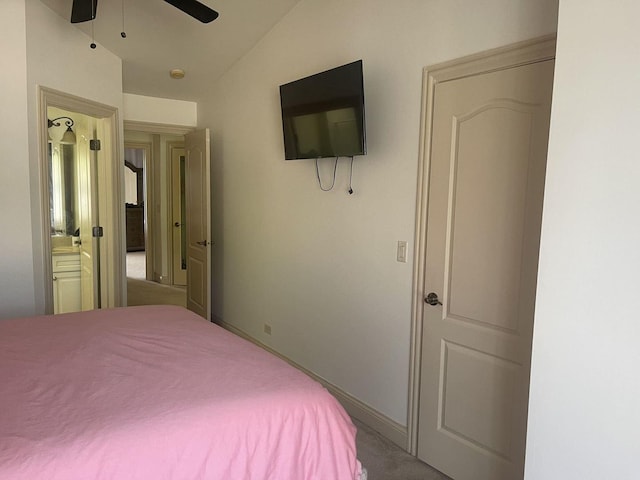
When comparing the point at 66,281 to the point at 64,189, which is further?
the point at 64,189

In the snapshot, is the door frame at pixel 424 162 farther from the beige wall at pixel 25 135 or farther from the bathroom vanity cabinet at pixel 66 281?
the bathroom vanity cabinet at pixel 66 281

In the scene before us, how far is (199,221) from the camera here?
4.70 meters

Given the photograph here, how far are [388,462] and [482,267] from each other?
1.16 m

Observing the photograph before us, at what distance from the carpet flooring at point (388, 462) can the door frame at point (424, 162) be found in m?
0.08

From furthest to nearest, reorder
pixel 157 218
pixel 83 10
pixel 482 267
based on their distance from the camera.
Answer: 1. pixel 157 218
2. pixel 83 10
3. pixel 482 267

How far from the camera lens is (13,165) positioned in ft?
9.72

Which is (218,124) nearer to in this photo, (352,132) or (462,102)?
(352,132)

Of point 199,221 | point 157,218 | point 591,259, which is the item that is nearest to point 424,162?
point 591,259

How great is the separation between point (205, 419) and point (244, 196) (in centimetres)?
297

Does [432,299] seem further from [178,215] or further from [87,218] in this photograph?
[178,215]

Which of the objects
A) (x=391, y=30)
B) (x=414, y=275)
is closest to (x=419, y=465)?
(x=414, y=275)

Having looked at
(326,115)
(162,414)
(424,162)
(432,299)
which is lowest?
(162,414)

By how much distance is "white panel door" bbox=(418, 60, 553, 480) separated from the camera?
6.66 ft

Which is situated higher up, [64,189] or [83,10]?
[83,10]
